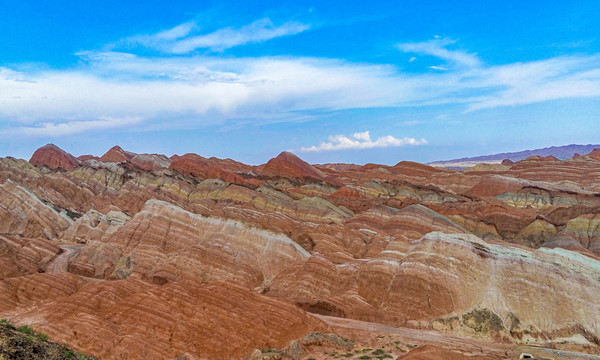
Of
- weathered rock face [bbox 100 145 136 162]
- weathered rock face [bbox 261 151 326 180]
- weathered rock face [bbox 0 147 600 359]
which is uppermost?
weathered rock face [bbox 100 145 136 162]

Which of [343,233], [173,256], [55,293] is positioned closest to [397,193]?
[343,233]

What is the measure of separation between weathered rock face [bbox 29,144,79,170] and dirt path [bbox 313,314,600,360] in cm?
15079

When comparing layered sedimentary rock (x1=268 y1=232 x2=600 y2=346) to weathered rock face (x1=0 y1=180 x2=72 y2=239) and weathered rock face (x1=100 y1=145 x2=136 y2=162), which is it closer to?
weathered rock face (x1=0 y1=180 x2=72 y2=239)

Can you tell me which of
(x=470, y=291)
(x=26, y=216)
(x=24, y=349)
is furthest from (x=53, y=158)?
(x=24, y=349)

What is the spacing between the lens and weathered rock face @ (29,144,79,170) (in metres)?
167

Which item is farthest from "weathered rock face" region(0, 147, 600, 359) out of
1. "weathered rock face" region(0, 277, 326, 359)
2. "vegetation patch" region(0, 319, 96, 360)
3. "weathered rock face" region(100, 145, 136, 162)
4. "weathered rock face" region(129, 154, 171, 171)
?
"weathered rock face" region(100, 145, 136, 162)

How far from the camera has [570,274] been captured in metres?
45.4

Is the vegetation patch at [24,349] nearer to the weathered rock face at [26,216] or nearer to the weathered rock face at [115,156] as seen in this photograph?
the weathered rock face at [26,216]

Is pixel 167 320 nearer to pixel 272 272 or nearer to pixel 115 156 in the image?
pixel 272 272

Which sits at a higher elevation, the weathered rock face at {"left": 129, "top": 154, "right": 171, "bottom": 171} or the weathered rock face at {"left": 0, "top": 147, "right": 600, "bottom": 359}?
the weathered rock face at {"left": 129, "top": 154, "right": 171, "bottom": 171}

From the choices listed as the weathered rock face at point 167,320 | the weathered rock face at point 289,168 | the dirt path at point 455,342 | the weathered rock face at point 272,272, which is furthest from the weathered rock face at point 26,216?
the weathered rock face at point 289,168

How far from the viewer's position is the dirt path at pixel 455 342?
109ft

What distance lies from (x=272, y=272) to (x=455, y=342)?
2522 cm

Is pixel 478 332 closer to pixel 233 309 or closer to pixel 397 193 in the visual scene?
pixel 233 309
